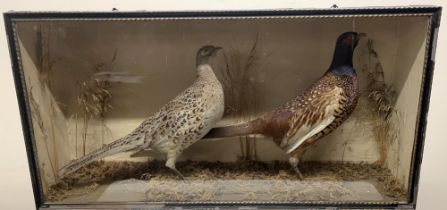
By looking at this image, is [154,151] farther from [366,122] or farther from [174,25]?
[366,122]

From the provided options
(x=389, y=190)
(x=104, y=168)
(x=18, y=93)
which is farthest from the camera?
(x=104, y=168)

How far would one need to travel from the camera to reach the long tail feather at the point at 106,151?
1265mm

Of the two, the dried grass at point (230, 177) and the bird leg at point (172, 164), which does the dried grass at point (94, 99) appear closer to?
the dried grass at point (230, 177)

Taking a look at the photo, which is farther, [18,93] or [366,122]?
[366,122]

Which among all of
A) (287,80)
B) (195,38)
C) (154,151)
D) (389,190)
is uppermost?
(195,38)

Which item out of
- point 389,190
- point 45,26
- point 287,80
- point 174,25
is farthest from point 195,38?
point 389,190

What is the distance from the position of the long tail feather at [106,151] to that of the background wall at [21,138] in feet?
0.62

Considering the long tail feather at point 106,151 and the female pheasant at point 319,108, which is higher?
the female pheasant at point 319,108

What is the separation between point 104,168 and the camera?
1347 millimetres

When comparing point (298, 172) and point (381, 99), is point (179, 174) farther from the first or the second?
point (381, 99)

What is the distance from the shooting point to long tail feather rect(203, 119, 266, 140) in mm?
1274

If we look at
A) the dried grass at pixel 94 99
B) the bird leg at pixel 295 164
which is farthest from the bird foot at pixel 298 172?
the dried grass at pixel 94 99

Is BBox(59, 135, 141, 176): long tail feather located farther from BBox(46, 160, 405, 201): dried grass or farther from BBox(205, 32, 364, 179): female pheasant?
BBox(205, 32, 364, 179): female pheasant

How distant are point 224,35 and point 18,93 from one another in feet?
2.04
